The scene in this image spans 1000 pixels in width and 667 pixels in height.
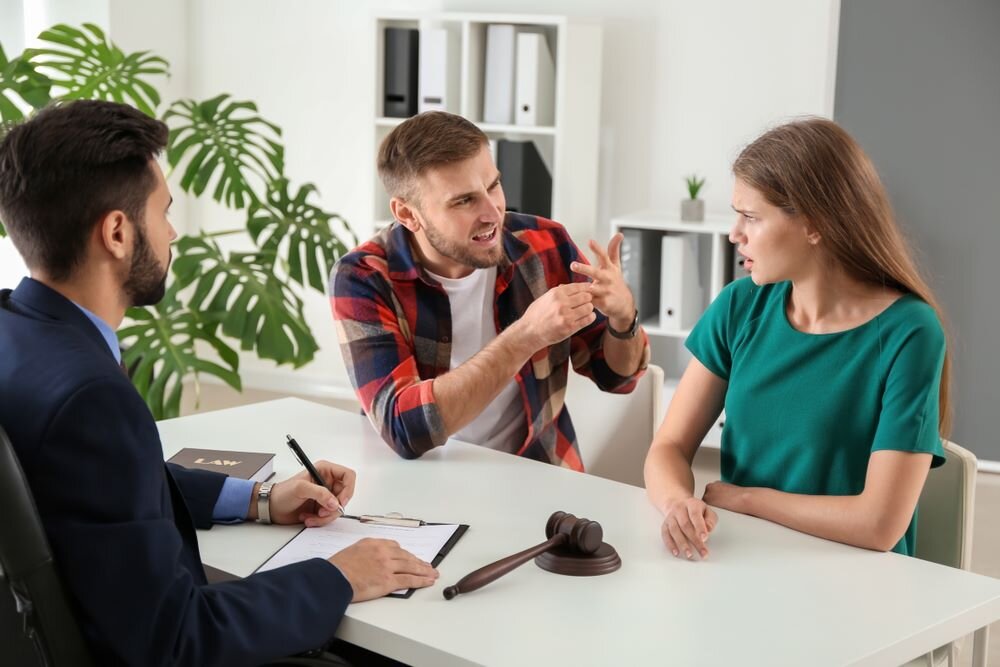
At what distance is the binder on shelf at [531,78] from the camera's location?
15.1ft

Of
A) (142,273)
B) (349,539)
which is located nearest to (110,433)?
(142,273)

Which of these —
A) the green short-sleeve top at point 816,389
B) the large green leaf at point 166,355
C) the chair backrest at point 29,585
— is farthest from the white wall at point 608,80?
the chair backrest at point 29,585

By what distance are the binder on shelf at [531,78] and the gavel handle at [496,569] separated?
3.28m

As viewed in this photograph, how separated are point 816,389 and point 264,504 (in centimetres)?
89

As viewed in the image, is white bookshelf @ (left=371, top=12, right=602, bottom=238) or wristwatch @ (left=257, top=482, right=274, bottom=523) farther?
white bookshelf @ (left=371, top=12, right=602, bottom=238)

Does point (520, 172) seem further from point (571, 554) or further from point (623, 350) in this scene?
point (571, 554)

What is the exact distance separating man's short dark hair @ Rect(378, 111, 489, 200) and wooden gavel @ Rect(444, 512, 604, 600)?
3.06ft

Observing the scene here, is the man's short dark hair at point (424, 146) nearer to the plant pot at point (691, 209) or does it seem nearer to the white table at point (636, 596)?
the white table at point (636, 596)

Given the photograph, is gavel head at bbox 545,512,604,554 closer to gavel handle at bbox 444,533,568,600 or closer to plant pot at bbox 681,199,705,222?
gavel handle at bbox 444,533,568,600

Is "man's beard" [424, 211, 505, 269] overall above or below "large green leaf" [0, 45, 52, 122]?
below

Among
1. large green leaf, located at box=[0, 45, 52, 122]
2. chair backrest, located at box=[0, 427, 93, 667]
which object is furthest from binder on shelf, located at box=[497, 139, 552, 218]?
chair backrest, located at box=[0, 427, 93, 667]

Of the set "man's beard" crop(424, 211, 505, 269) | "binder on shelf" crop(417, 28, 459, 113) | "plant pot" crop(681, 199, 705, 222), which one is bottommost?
"plant pot" crop(681, 199, 705, 222)

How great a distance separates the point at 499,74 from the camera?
4699 millimetres

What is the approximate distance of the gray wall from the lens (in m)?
4.29
